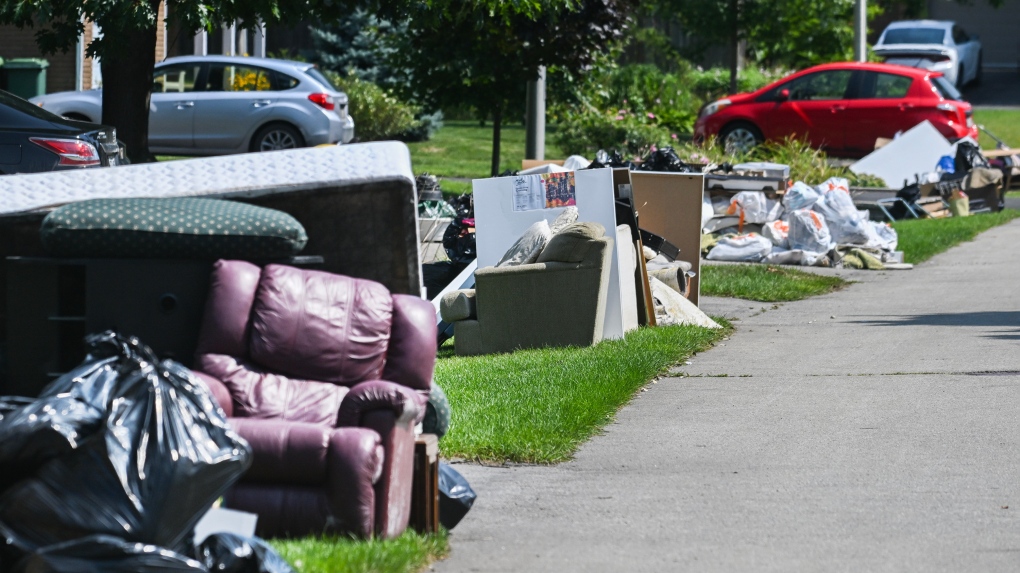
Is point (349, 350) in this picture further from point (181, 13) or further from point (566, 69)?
point (566, 69)

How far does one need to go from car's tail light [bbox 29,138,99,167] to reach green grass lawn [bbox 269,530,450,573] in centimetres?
801

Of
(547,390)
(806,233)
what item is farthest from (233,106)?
(547,390)

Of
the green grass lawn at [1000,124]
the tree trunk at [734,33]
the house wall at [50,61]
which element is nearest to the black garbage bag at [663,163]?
the house wall at [50,61]

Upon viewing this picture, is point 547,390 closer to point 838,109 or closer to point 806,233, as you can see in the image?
point 806,233

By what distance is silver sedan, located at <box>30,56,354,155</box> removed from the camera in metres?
19.7

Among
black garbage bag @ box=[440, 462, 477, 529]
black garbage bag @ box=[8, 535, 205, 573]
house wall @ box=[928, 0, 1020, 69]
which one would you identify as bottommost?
black garbage bag @ box=[440, 462, 477, 529]

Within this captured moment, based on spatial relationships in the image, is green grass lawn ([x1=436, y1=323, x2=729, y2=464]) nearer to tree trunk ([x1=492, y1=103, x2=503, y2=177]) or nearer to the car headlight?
tree trunk ([x1=492, y1=103, x2=503, y2=177])

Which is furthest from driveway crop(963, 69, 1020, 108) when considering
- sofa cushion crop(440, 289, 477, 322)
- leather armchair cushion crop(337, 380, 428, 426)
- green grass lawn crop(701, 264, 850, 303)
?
leather armchair cushion crop(337, 380, 428, 426)

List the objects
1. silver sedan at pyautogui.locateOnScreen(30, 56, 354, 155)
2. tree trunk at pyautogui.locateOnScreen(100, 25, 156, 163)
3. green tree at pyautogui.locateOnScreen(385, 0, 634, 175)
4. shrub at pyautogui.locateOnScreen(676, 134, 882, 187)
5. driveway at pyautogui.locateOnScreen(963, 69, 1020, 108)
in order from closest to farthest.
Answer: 1. tree trunk at pyautogui.locateOnScreen(100, 25, 156, 163)
2. green tree at pyautogui.locateOnScreen(385, 0, 634, 175)
3. shrub at pyautogui.locateOnScreen(676, 134, 882, 187)
4. silver sedan at pyautogui.locateOnScreen(30, 56, 354, 155)
5. driveway at pyautogui.locateOnScreen(963, 69, 1020, 108)

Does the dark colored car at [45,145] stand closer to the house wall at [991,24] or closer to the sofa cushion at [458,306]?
the sofa cushion at [458,306]

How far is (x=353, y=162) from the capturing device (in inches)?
203

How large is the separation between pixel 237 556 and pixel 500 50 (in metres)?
13.1

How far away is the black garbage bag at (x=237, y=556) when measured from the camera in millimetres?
3859

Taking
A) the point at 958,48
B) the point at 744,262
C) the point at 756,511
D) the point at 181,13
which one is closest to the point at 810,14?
the point at 958,48
